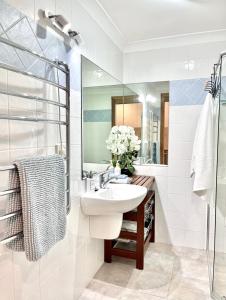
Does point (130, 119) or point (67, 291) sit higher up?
point (130, 119)

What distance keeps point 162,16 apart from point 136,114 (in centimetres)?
109

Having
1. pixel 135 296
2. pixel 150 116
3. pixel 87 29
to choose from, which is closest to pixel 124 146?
pixel 150 116

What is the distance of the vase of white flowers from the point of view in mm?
2564

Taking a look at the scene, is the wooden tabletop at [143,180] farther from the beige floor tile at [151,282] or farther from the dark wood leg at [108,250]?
the beige floor tile at [151,282]

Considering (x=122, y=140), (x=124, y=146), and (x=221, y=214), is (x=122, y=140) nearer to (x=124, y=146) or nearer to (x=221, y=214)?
(x=124, y=146)

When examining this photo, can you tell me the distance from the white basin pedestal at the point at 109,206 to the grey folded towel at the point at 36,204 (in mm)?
574

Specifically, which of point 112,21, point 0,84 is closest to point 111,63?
point 112,21

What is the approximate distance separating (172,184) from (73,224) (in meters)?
1.39

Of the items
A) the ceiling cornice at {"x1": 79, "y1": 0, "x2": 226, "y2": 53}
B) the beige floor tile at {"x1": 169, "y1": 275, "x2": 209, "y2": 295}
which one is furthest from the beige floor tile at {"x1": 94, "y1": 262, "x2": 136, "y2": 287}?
the ceiling cornice at {"x1": 79, "y1": 0, "x2": 226, "y2": 53}

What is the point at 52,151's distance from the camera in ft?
5.09

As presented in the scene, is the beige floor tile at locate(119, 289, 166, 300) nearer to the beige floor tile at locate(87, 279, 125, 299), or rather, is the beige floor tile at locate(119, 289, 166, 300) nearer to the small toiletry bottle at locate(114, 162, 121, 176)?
the beige floor tile at locate(87, 279, 125, 299)

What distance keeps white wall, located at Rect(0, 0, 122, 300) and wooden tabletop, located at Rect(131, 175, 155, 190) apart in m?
0.69

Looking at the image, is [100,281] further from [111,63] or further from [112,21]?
[112,21]

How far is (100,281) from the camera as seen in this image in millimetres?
2131
